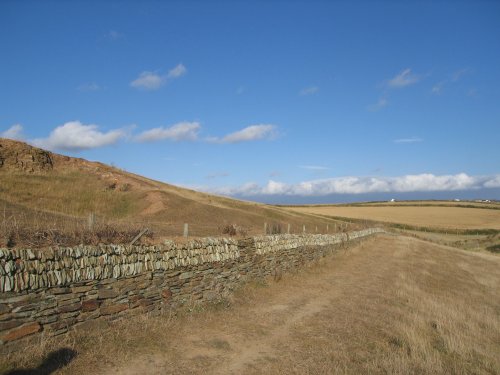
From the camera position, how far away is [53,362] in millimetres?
7434

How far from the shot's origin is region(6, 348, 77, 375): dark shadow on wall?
22.8ft

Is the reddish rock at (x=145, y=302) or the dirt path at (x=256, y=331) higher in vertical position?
the reddish rock at (x=145, y=302)

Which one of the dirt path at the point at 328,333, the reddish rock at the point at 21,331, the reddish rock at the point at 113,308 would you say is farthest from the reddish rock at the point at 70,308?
the dirt path at the point at 328,333

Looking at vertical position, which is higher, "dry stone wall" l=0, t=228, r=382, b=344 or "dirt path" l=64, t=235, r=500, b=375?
"dry stone wall" l=0, t=228, r=382, b=344

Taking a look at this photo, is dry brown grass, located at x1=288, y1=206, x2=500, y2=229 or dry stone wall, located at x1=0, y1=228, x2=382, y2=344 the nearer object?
dry stone wall, located at x1=0, y1=228, x2=382, y2=344

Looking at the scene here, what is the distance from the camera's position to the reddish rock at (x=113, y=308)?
9.42 meters

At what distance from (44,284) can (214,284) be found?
240 inches

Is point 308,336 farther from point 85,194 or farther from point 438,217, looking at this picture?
point 438,217

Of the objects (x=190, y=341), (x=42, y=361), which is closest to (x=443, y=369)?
(x=190, y=341)

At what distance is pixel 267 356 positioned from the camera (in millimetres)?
9125

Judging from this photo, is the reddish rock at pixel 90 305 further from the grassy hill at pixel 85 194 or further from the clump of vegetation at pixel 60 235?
the grassy hill at pixel 85 194

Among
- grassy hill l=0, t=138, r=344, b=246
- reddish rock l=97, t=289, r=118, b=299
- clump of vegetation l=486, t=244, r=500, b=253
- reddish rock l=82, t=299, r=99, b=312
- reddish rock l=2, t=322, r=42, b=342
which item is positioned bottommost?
clump of vegetation l=486, t=244, r=500, b=253

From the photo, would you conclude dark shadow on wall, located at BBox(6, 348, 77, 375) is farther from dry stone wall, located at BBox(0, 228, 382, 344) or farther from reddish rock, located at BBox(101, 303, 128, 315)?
reddish rock, located at BBox(101, 303, 128, 315)

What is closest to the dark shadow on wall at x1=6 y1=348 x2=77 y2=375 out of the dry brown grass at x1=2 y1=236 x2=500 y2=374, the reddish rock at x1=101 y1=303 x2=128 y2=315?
the dry brown grass at x1=2 y1=236 x2=500 y2=374
